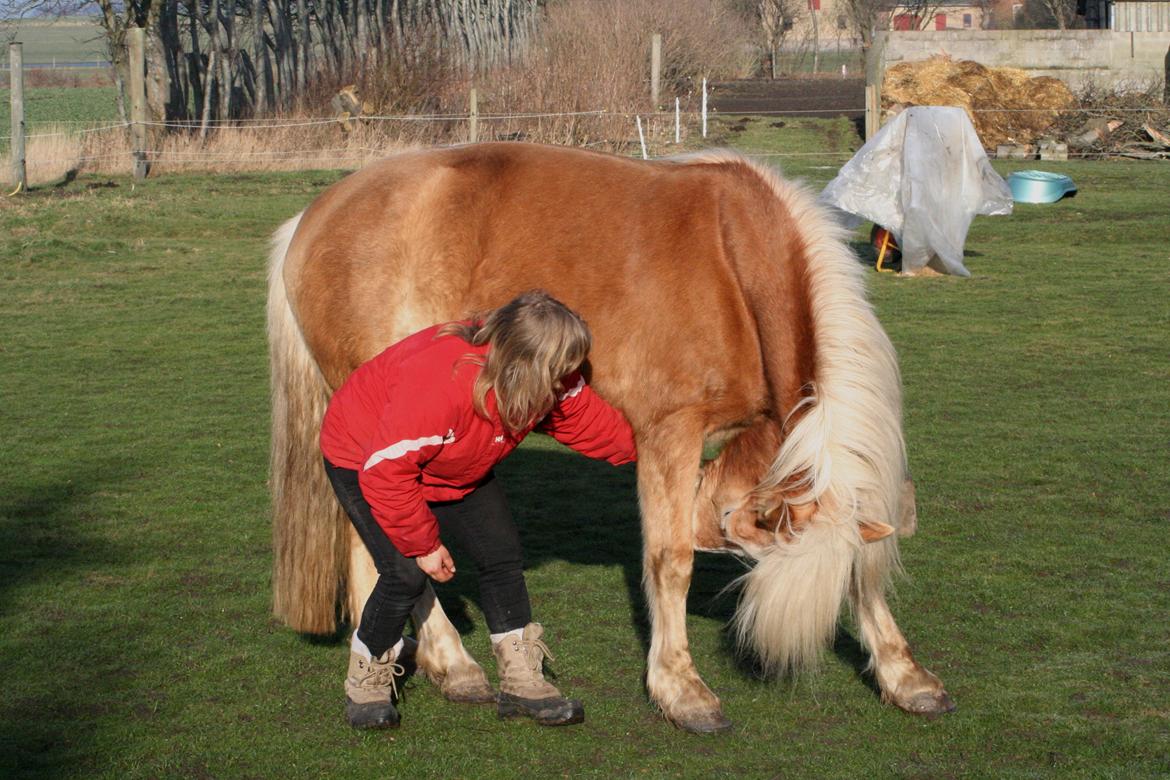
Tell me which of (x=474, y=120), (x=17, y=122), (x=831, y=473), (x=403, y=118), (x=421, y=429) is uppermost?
(x=403, y=118)

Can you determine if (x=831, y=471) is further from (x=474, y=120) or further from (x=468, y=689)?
(x=474, y=120)

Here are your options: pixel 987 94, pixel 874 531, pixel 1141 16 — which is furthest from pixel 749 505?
pixel 1141 16

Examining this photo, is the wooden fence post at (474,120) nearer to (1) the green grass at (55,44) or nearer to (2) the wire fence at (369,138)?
(2) the wire fence at (369,138)

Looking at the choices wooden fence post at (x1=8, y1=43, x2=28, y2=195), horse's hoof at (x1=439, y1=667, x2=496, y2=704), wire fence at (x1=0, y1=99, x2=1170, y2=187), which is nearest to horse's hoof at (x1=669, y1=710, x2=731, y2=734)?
horse's hoof at (x1=439, y1=667, x2=496, y2=704)

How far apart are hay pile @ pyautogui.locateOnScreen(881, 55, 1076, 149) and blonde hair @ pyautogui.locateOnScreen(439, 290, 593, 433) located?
2051 cm

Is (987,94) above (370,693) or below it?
above

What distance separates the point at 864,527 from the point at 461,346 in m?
1.33

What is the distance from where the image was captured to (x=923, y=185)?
12586 mm

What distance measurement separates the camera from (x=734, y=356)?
3916 millimetres

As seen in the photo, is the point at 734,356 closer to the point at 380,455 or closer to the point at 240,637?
the point at 380,455

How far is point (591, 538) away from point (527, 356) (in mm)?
2400

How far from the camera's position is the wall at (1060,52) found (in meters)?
24.5

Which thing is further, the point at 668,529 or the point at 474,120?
the point at 474,120

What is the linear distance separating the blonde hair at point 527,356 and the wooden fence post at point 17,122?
15730mm
